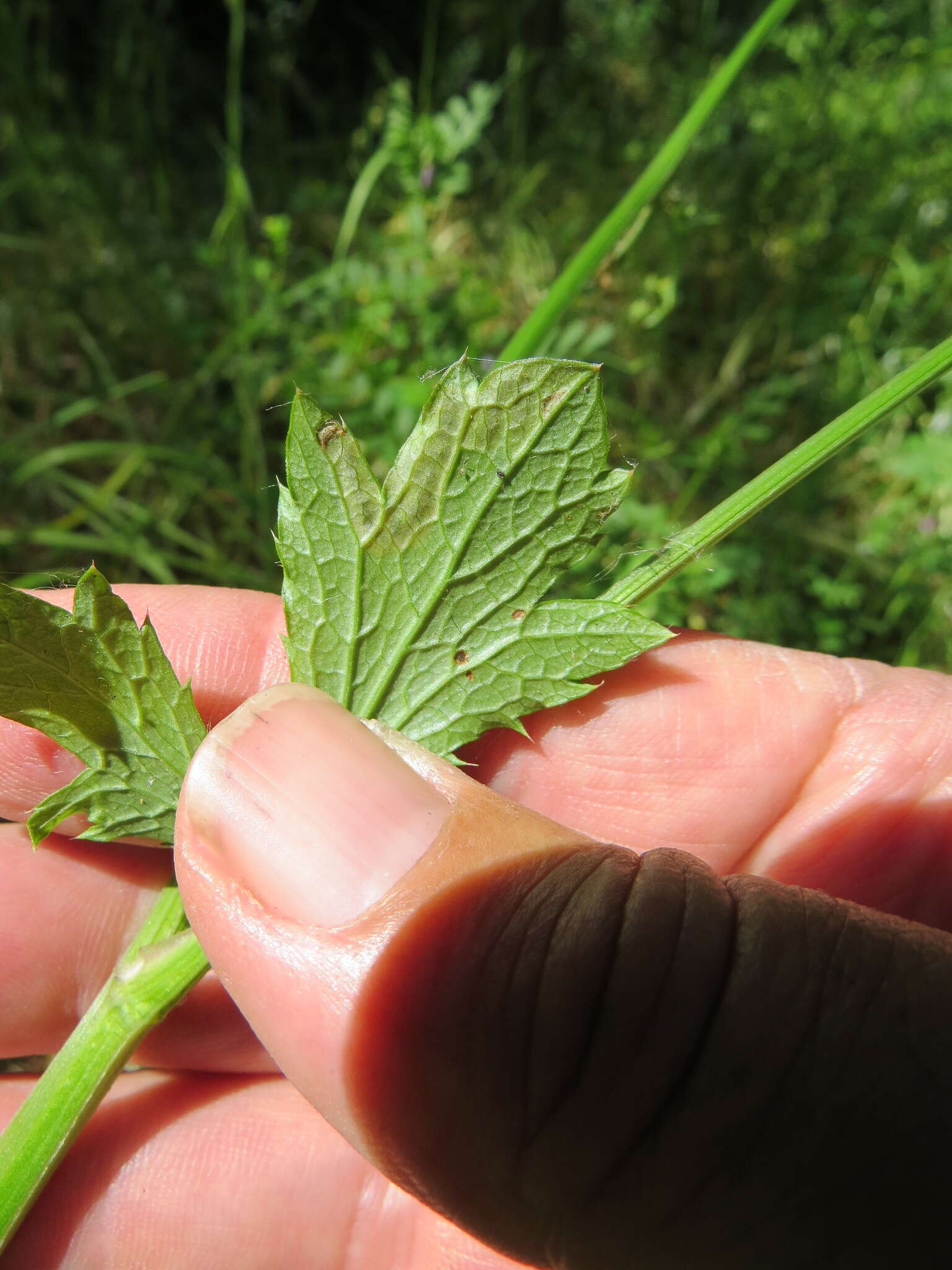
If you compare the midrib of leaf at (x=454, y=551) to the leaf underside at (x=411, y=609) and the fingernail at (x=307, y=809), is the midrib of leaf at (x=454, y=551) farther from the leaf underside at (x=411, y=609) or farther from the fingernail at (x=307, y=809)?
the fingernail at (x=307, y=809)

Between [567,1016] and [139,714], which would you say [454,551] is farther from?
[567,1016]

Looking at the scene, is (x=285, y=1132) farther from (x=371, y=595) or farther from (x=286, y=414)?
(x=286, y=414)

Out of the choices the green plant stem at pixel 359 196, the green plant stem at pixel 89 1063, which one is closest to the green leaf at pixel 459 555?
the green plant stem at pixel 89 1063

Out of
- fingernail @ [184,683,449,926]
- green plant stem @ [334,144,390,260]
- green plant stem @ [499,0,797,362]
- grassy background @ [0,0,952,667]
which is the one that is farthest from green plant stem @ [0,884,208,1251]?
green plant stem @ [334,144,390,260]

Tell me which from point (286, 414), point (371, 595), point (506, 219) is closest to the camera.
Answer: point (371, 595)

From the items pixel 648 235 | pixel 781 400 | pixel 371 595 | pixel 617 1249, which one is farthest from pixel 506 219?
pixel 617 1249
